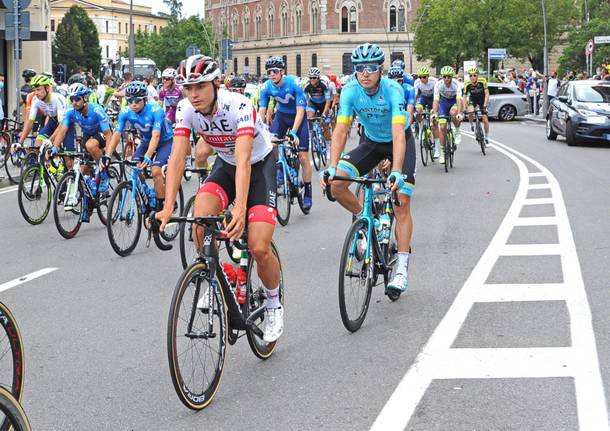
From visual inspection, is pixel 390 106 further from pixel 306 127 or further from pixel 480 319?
pixel 306 127

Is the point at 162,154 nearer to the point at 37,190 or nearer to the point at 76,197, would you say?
the point at 76,197

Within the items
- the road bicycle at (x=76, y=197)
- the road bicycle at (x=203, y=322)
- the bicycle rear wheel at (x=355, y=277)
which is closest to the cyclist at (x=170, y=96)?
the road bicycle at (x=76, y=197)

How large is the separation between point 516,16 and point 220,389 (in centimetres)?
7838

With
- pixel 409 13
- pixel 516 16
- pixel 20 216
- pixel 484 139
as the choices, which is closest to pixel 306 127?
pixel 20 216

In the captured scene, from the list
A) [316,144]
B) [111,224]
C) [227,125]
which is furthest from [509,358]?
[316,144]

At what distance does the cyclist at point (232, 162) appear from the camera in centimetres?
579

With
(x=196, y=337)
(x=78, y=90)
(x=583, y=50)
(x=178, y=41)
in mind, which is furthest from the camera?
(x=178, y=41)

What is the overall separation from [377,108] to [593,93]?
20.1m

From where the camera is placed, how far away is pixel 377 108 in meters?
8.09

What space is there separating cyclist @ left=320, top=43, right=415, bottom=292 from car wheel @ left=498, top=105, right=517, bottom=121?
3590 cm

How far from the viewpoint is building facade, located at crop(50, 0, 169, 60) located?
584 feet

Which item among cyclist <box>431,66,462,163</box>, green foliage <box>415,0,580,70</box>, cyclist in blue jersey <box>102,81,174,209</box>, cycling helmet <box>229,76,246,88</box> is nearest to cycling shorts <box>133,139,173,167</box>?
cyclist in blue jersey <box>102,81,174,209</box>

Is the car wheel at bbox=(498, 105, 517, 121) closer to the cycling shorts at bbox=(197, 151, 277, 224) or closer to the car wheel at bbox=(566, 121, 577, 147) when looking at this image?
the car wheel at bbox=(566, 121, 577, 147)

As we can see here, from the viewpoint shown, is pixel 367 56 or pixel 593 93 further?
pixel 593 93
